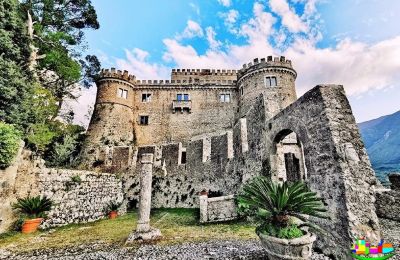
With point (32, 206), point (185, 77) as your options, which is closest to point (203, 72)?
point (185, 77)

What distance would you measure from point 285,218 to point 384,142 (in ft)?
200

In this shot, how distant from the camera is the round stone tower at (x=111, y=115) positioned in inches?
935

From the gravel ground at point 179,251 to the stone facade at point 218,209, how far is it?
346 centimetres

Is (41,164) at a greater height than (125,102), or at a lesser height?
lesser

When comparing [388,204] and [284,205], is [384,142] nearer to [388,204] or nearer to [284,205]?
[388,204]

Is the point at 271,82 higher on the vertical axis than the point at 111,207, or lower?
higher

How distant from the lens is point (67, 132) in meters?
19.4

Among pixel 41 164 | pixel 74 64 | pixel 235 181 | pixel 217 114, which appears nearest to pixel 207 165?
pixel 235 181

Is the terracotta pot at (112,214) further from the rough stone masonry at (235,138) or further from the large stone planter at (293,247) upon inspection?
the large stone planter at (293,247)

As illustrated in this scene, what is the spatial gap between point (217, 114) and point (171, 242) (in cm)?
2229

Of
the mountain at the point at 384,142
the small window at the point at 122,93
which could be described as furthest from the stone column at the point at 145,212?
the mountain at the point at 384,142

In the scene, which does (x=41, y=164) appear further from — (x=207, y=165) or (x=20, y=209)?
(x=207, y=165)

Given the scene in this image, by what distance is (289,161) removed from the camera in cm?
1166

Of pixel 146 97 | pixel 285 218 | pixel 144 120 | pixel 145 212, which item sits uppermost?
pixel 146 97
